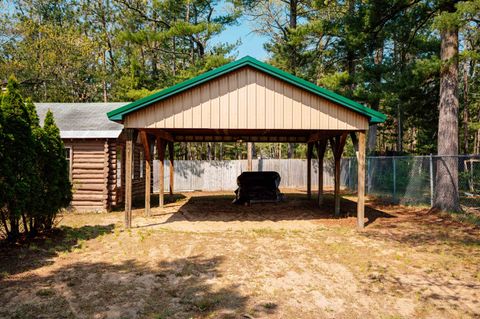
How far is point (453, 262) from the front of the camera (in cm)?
689

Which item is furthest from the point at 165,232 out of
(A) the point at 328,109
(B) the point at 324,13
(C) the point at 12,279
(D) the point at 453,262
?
(B) the point at 324,13

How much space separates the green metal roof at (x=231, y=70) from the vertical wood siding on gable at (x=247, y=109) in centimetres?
17

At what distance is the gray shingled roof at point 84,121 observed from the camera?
13642mm

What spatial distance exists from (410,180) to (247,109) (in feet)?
31.0

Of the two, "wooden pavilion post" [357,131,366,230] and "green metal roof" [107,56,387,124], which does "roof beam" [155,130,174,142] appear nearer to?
"green metal roof" [107,56,387,124]

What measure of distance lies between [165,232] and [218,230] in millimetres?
1571


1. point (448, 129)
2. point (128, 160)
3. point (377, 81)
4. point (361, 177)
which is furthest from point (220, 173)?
point (361, 177)

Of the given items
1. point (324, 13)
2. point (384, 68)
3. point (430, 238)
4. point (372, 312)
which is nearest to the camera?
point (372, 312)

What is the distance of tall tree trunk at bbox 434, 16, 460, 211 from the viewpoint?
1207 cm

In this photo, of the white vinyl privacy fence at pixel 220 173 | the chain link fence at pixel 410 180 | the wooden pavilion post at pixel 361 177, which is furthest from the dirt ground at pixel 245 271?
the white vinyl privacy fence at pixel 220 173

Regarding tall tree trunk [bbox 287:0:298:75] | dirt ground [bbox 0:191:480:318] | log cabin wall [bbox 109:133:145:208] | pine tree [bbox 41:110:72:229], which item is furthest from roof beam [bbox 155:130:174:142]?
tall tree trunk [bbox 287:0:298:75]

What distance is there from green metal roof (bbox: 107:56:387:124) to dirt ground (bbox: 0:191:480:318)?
3449 mm

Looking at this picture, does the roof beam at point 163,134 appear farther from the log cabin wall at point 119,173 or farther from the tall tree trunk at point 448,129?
the tall tree trunk at point 448,129

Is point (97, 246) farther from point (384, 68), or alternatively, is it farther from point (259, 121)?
point (384, 68)
